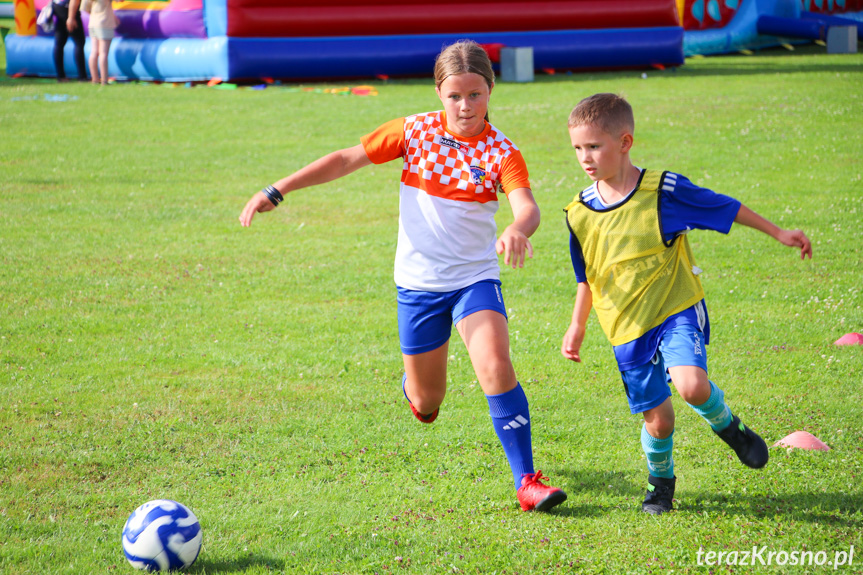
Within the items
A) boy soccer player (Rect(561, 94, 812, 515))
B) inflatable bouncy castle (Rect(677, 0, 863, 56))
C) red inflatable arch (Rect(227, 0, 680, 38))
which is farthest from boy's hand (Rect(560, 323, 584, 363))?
inflatable bouncy castle (Rect(677, 0, 863, 56))

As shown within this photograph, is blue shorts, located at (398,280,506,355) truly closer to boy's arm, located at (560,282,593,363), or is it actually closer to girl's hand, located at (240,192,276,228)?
boy's arm, located at (560,282,593,363)

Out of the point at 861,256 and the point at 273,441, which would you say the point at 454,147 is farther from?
the point at 861,256

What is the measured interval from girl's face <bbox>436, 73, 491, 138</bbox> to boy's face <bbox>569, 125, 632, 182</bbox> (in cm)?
53

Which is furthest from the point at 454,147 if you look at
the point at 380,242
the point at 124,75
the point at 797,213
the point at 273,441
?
the point at 124,75

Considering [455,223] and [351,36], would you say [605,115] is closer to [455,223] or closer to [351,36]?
[455,223]

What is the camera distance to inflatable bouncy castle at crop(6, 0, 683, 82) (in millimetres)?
19406

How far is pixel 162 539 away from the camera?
3.48 m

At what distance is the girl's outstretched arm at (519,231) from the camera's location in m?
3.59

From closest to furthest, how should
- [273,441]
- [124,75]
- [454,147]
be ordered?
[454,147] → [273,441] → [124,75]

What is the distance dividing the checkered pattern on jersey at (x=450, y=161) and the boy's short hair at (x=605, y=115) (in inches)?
18.1

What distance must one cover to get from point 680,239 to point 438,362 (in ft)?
4.76

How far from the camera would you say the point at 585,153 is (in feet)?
13.1

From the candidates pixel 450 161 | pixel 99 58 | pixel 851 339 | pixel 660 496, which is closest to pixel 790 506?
pixel 660 496

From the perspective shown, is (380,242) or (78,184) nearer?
(380,242)
